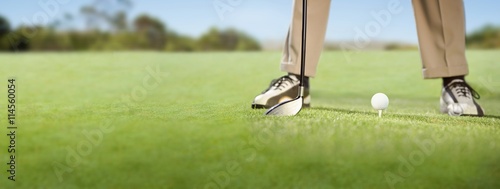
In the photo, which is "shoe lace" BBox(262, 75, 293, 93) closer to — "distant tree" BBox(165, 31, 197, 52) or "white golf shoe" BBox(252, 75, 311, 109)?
"white golf shoe" BBox(252, 75, 311, 109)

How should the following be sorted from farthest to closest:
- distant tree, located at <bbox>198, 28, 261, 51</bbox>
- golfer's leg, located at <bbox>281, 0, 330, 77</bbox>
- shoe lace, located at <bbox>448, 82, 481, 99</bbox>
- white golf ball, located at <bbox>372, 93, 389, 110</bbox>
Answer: distant tree, located at <bbox>198, 28, 261, 51</bbox>
shoe lace, located at <bbox>448, 82, 481, 99</bbox>
golfer's leg, located at <bbox>281, 0, 330, 77</bbox>
white golf ball, located at <bbox>372, 93, 389, 110</bbox>

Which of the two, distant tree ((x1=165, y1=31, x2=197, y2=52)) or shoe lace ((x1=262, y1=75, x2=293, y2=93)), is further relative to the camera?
distant tree ((x1=165, y1=31, x2=197, y2=52))

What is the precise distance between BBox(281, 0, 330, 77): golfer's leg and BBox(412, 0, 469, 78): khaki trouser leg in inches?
20.1

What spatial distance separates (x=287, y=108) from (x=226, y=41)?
645cm

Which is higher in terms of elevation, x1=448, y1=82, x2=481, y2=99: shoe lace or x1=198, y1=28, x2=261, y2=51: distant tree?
x1=198, y1=28, x2=261, y2=51: distant tree

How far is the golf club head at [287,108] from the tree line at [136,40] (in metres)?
5.80

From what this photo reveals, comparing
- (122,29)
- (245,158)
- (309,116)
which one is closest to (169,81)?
(309,116)

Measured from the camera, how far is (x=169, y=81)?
199 inches

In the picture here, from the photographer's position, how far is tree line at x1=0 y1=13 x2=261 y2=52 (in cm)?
823

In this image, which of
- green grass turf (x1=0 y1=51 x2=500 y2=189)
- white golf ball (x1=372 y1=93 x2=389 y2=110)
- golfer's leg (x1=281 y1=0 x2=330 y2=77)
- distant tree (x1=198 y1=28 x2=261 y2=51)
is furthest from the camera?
distant tree (x1=198 y1=28 x2=261 y2=51)

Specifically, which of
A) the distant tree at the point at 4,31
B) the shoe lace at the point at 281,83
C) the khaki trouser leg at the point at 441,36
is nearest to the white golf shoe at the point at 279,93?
the shoe lace at the point at 281,83

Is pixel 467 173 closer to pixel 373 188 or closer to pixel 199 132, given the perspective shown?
pixel 373 188

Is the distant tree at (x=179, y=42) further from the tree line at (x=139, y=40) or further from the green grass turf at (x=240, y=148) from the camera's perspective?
the green grass turf at (x=240, y=148)

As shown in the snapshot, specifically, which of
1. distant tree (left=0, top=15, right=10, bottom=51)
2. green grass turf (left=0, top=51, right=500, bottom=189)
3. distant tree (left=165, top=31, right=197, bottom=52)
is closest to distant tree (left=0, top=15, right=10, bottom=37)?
distant tree (left=0, top=15, right=10, bottom=51)
